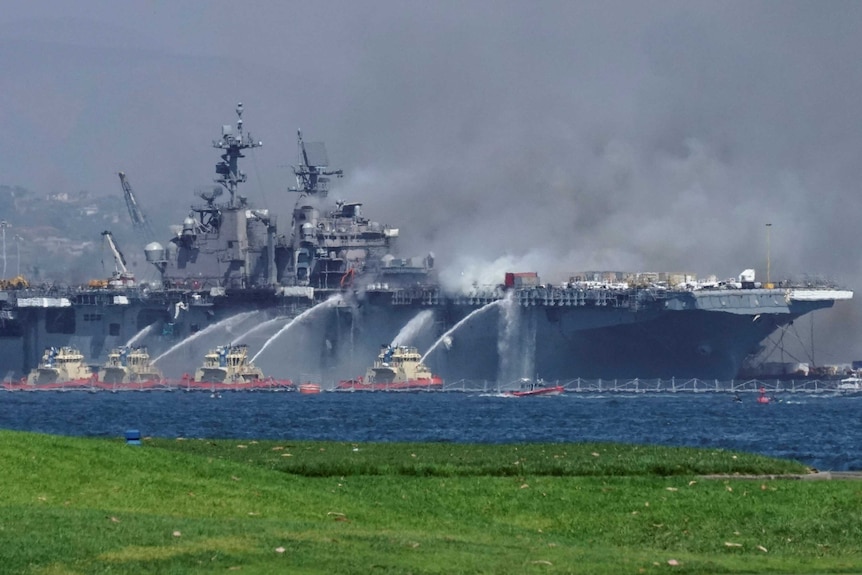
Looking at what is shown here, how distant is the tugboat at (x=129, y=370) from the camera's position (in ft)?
419

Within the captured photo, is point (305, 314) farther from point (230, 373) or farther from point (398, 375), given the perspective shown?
point (398, 375)

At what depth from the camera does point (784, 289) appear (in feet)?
372

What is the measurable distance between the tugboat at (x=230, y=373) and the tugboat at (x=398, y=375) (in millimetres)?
5836

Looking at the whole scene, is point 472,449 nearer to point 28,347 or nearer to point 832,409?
point 832,409

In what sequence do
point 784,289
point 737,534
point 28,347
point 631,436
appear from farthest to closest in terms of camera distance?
point 28,347 → point 784,289 → point 631,436 → point 737,534

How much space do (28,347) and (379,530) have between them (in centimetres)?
12308

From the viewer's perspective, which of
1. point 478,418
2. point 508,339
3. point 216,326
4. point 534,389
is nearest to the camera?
point 478,418

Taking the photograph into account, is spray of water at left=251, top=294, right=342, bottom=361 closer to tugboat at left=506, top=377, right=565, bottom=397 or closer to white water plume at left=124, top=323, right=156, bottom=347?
white water plume at left=124, top=323, right=156, bottom=347

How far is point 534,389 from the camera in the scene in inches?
4592

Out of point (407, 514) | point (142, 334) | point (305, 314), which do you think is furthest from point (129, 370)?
point (407, 514)

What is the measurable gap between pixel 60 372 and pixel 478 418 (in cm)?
5976

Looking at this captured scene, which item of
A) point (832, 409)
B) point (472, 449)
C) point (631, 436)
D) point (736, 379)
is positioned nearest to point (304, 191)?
point (736, 379)

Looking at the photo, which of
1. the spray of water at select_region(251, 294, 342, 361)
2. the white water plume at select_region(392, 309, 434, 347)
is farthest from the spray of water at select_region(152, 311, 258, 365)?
the white water plume at select_region(392, 309, 434, 347)

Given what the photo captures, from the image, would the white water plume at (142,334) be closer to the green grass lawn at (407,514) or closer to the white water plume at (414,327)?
the white water plume at (414,327)
